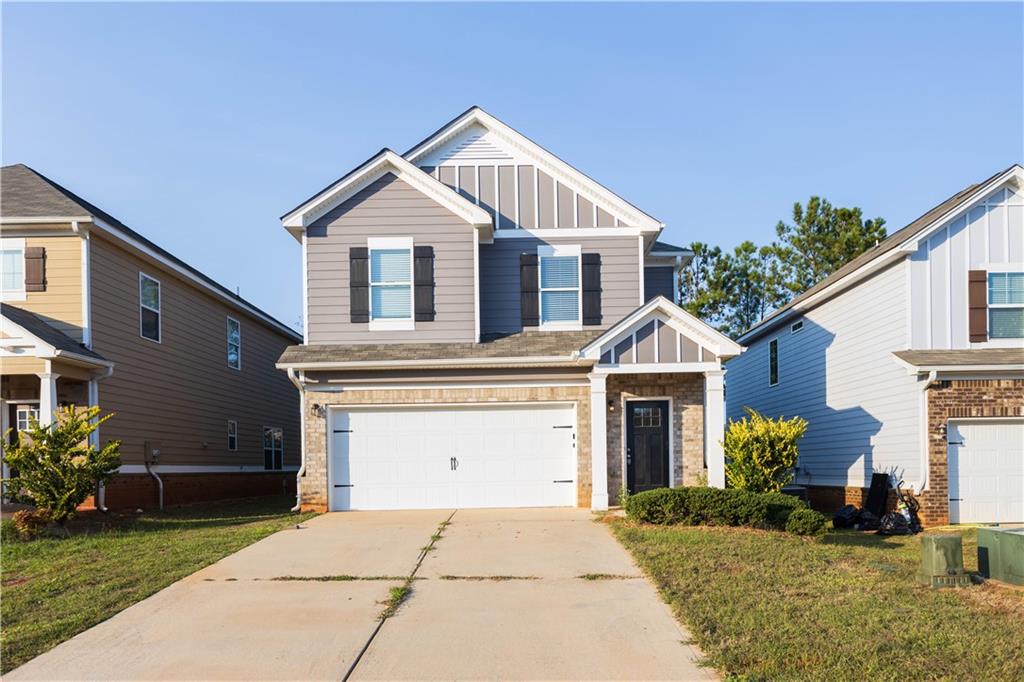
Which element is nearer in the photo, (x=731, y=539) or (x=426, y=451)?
(x=731, y=539)

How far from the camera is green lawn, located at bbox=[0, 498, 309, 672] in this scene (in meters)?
8.04

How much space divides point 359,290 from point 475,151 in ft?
13.3

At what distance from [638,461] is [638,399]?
121 centimetres

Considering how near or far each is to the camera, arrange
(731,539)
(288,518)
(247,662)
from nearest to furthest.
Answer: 1. (247,662)
2. (731,539)
3. (288,518)

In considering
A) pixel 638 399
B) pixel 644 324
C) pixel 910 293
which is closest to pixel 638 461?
pixel 638 399

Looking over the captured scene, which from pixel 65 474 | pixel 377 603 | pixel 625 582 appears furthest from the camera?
pixel 65 474

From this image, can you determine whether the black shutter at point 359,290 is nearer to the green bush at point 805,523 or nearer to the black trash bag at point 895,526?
the green bush at point 805,523

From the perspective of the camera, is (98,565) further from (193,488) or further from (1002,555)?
(1002,555)

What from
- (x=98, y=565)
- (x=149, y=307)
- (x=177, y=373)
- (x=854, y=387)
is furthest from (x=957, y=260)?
(x=177, y=373)

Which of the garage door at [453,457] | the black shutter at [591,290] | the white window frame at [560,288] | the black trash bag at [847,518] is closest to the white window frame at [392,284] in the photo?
the garage door at [453,457]

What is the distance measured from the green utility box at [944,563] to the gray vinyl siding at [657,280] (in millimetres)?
10334

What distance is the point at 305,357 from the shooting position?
1656cm

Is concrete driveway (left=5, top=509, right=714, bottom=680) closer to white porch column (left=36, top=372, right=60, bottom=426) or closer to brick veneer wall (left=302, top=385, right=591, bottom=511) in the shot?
brick veneer wall (left=302, top=385, right=591, bottom=511)

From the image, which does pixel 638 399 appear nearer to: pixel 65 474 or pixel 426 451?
pixel 426 451
